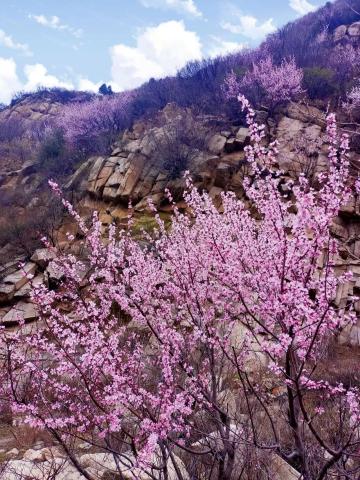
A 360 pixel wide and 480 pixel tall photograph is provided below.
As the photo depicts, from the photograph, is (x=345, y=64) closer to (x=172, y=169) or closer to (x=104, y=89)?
(x=172, y=169)

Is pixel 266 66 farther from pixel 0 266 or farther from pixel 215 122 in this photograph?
pixel 0 266

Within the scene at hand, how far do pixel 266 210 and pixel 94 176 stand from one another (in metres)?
19.7

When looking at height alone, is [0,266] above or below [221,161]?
below

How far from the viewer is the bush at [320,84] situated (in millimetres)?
22828

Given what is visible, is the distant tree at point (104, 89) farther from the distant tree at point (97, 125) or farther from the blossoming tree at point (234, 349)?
the blossoming tree at point (234, 349)

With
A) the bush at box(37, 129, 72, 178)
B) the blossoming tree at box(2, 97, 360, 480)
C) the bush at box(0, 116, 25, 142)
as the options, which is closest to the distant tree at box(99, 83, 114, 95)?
the bush at box(0, 116, 25, 142)

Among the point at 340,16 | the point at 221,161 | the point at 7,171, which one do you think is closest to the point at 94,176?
the point at 221,161

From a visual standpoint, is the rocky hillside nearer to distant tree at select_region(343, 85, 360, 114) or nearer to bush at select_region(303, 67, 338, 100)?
distant tree at select_region(343, 85, 360, 114)

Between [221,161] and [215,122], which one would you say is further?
[215,122]

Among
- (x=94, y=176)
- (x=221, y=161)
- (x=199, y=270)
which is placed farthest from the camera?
(x=94, y=176)

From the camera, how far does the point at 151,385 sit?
306 inches

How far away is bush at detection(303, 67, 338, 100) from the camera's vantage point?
22.8 metres

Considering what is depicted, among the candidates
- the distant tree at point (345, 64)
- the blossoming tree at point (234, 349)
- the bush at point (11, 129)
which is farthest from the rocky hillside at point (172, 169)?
the bush at point (11, 129)

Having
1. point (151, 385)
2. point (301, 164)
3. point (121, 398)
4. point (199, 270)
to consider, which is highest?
point (301, 164)
